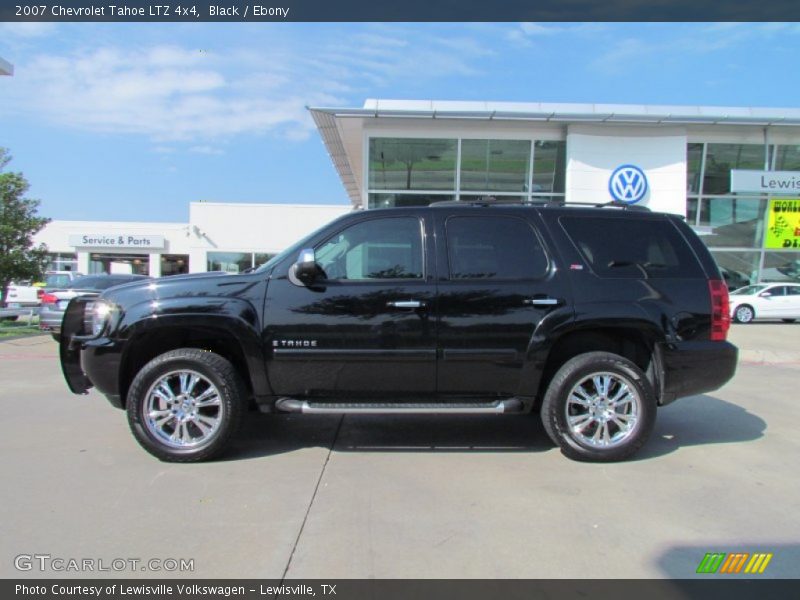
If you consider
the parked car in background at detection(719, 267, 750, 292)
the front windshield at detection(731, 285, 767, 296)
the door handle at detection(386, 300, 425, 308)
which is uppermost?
the door handle at detection(386, 300, 425, 308)

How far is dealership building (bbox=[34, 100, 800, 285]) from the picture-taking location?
15.3m

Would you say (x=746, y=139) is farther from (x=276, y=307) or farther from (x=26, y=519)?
(x=26, y=519)

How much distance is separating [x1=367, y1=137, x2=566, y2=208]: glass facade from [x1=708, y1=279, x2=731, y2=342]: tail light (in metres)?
11.4

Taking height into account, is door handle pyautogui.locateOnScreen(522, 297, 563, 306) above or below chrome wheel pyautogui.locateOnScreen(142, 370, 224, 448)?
above

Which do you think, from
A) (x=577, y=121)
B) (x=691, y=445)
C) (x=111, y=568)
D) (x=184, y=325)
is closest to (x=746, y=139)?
(x=577, y=121)

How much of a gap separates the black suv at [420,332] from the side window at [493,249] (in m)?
0.01

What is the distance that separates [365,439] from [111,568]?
2.45 meters

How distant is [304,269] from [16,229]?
13539 mm

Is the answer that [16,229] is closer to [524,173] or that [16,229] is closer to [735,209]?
[524,173]

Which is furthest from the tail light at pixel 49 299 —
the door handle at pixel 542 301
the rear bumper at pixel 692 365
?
the rear bumper at pixel 692 365

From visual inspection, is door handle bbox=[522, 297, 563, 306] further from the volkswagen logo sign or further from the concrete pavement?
the volkswagen logo sign

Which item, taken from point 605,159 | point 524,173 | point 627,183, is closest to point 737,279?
point 627,183

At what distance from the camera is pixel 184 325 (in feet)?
14.2

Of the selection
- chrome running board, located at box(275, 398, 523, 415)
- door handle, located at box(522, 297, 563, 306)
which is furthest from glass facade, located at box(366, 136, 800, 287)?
chrome running board, located at box(275, 398, 523, 415)
